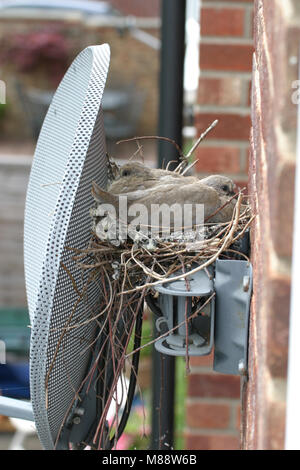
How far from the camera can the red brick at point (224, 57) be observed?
311 centimetres

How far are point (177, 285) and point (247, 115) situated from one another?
73.1 inches

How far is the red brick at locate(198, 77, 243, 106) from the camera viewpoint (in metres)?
3.15

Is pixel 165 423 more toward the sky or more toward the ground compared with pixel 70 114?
more toward the ground

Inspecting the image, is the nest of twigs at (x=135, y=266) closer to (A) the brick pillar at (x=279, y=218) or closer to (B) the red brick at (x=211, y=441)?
(A) the brick pillar at (x=279, y=218)

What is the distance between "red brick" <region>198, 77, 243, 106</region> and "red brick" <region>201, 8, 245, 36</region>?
0.19m

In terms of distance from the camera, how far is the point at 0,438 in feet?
20.0

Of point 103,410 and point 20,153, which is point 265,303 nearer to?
point 103,410

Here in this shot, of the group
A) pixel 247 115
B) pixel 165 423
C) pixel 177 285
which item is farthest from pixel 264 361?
pixel 247 115

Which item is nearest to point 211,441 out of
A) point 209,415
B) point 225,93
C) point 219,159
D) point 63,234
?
point 209,415

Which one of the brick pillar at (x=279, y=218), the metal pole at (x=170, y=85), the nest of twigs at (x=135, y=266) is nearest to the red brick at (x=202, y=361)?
the metal pole at (x=170, y=85)

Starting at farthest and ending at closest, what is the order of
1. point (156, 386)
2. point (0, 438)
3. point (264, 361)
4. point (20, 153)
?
point (20, 153) < point (0, 438) < point (156, 386) < point (264, 361)

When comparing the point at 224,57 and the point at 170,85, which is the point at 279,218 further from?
the point at 224,57

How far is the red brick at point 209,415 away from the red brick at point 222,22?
1.62 meters

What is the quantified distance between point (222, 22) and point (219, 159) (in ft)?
1.90
